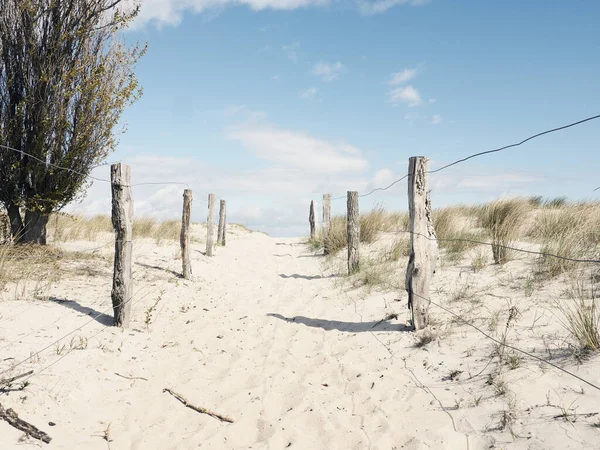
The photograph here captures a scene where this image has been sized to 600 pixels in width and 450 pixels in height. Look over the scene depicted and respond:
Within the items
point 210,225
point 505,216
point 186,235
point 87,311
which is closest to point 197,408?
point 87,311

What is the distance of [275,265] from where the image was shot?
41.0 feet

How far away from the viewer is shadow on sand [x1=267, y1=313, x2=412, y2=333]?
5954mm

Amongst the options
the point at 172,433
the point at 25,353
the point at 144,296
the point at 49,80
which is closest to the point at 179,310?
the point at 144,296

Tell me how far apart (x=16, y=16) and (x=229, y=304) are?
7167 millimetres

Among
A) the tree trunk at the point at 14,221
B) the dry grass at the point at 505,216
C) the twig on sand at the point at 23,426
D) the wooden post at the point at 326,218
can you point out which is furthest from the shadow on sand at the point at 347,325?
the tree trunk at the point at 14,221

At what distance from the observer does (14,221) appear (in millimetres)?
9438

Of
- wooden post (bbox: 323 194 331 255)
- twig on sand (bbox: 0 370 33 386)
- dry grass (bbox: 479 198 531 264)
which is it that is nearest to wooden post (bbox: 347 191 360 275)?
dry grass (bbox: 479 198 531 264)

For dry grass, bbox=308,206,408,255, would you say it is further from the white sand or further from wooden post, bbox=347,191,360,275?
the white sand

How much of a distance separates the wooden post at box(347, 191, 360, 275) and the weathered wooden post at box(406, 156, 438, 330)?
3831mm

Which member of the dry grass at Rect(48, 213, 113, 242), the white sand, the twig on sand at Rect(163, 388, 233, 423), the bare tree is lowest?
the twig on sand at Rect(163, 388, 233, 423)

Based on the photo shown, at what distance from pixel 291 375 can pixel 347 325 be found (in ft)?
5.63

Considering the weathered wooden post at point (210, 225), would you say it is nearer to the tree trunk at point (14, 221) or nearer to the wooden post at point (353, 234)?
the tree trunk at point (14, 221)

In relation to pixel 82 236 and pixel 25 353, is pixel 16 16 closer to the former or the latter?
pixel 82 236

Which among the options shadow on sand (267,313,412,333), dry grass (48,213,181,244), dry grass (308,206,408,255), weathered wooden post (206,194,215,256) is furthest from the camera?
weathered wooden post (206,194,215,256)
